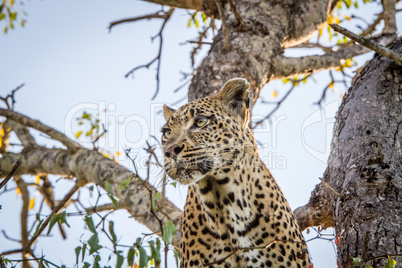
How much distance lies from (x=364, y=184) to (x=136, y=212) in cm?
331

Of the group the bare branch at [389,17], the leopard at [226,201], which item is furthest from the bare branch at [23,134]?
the bare branch at [389,17]

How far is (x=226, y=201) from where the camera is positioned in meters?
5.28

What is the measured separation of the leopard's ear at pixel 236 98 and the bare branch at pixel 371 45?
131cm

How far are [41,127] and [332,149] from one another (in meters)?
4.67

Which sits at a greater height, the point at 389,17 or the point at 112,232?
the point at 389,17

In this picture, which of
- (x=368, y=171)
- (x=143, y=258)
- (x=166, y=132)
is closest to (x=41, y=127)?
(x=166, y=132)

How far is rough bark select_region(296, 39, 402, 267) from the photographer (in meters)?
4.73

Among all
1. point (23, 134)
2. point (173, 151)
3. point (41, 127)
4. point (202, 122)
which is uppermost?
point (23, 134)

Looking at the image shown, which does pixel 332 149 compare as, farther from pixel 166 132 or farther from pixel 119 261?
pixel 119 261

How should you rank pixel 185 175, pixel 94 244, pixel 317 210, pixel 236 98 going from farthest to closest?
pixel 317 210
pixel 236 98
pixel 185 175
pixel 94 244

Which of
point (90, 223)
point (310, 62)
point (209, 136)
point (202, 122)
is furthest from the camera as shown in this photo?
point (310, 62)

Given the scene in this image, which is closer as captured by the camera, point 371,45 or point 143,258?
point 143,258

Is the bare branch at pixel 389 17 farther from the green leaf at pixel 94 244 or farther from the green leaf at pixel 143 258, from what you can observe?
the green leaf at pixel 94 244

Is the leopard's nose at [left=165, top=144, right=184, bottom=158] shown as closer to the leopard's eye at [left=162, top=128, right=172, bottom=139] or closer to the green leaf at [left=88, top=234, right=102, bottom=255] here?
the leopard's eye at [left=162, top=128, right=172, bottom=139]
